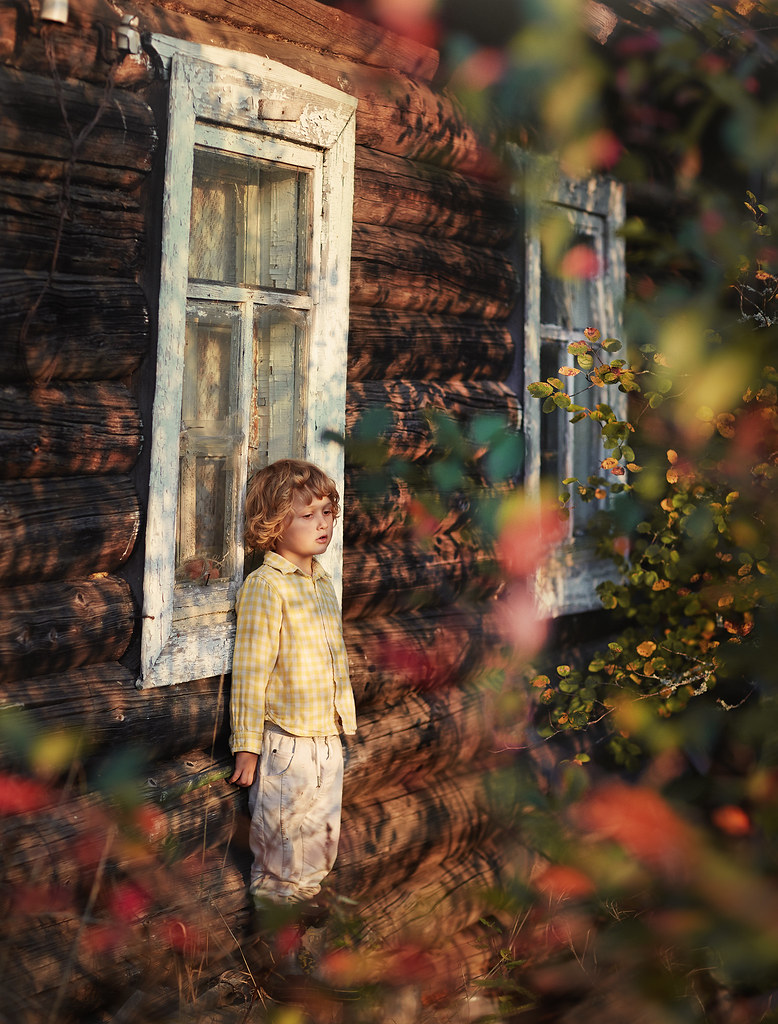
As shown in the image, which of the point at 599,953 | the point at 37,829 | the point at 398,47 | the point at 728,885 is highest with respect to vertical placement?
the point at 398,47

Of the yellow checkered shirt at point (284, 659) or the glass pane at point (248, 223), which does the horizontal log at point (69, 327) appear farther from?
the yellow checkered shirt at point (284, 659)

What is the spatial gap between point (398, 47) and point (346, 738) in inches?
96.8

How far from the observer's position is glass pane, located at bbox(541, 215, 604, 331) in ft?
14.2

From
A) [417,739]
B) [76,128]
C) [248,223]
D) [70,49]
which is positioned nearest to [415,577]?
[417,739]

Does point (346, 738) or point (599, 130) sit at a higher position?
point (599, 130)

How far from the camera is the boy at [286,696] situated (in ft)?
9.31

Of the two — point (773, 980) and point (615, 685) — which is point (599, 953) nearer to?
point (773, 980)

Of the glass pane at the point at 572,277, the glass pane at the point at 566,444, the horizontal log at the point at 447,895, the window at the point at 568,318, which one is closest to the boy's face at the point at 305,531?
the horizontal log at the point at 447,895

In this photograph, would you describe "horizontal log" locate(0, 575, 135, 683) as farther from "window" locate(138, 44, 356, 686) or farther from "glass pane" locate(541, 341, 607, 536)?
"glass pane" locate(541, 341, 607, 536)

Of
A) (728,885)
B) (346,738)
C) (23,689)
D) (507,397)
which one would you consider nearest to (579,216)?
(507,397)

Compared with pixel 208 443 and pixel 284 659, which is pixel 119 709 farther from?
pixel 208 443

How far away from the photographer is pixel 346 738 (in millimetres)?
3340

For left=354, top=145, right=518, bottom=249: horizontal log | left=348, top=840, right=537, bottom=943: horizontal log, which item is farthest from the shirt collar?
left=354, top=145, right=518, bottom=249: horizontal log

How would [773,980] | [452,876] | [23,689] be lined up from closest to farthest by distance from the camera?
Answer: [23,689] < [773,980] < [452,876]
